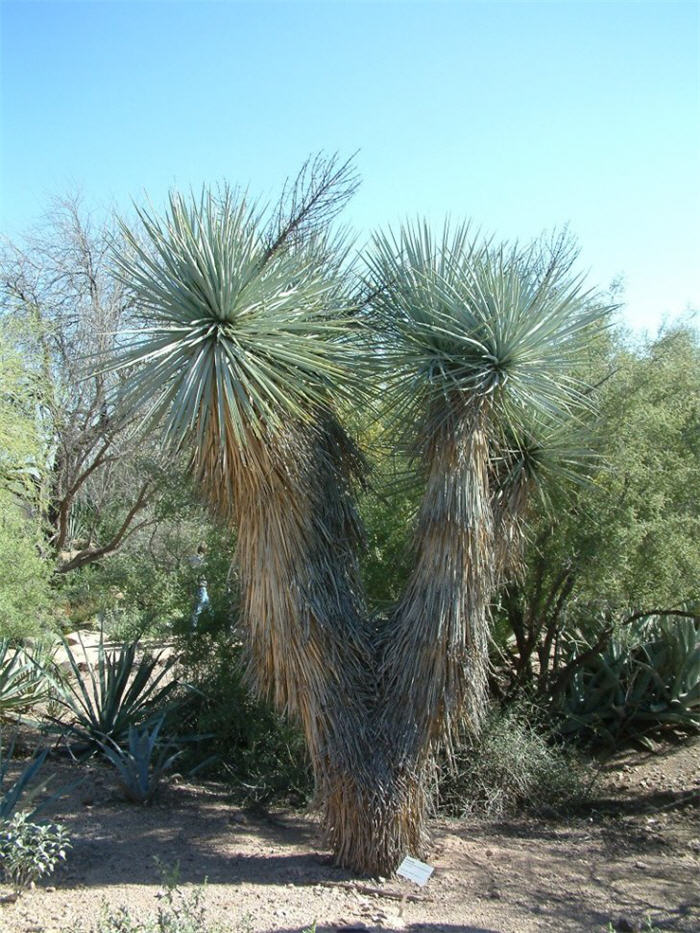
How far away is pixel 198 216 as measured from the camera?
17.3ft

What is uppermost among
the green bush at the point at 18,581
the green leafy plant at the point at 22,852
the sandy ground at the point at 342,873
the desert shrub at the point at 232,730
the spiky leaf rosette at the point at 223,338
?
the spiky leaf rosette at the point at 223,338

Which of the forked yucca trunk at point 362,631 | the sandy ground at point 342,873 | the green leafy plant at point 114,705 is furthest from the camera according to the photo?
the green leafy plant at point 114,705

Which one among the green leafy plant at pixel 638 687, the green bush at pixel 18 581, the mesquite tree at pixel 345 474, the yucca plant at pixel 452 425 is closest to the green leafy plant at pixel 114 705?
the green bush at pixel 18 581

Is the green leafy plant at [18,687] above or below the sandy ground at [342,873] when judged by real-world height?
above

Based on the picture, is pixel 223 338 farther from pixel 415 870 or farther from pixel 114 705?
pixel 114 705

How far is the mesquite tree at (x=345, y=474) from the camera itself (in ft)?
17.3

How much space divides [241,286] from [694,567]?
13.8ft

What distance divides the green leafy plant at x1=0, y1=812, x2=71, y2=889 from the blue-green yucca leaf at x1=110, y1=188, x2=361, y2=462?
2.17m

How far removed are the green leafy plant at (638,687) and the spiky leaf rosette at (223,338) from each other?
5.12 metres

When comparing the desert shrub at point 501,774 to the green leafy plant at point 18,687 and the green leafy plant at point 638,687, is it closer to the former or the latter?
the green leafy plant at point 638,687

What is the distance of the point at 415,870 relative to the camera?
17.5 ft

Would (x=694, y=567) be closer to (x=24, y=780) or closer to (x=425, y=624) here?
(x=425, y=624)

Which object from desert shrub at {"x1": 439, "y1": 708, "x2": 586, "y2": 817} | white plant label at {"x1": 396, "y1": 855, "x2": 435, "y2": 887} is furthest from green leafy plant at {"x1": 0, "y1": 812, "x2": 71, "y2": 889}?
desert shrub at {"x1": 439, "y1": 708, "x2": 586, "y2": 817}

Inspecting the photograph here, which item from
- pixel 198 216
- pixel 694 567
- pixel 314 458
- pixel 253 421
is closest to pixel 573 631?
pixel 694 567
